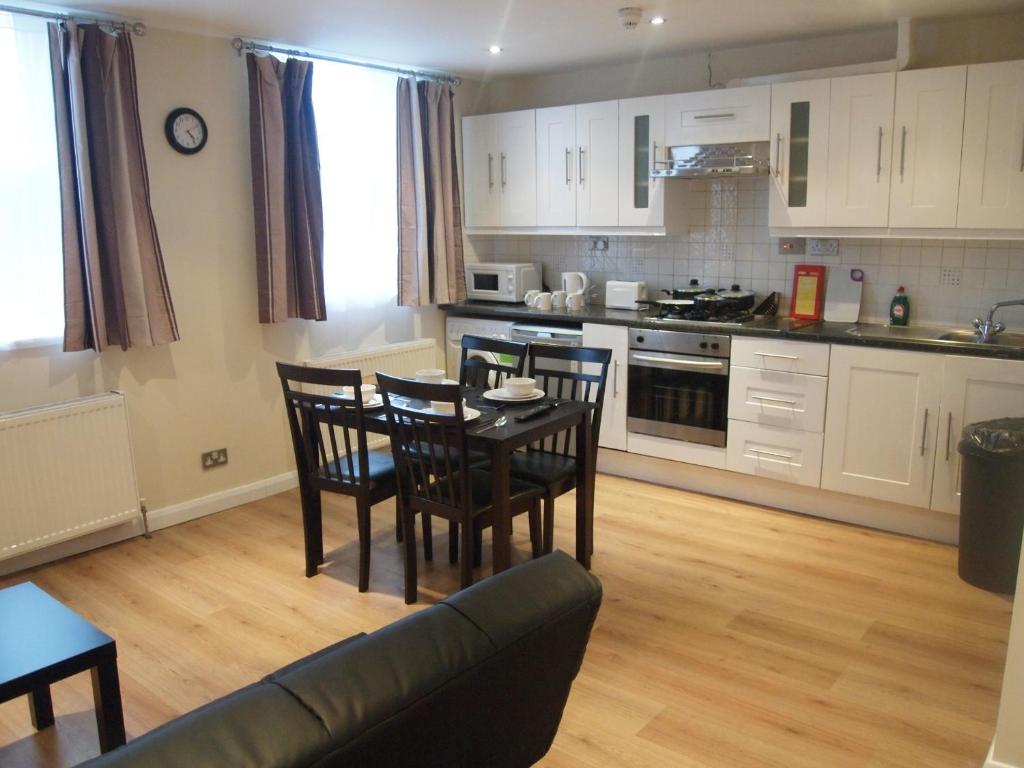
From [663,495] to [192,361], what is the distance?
2.59 m

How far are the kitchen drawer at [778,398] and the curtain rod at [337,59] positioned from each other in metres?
2.64

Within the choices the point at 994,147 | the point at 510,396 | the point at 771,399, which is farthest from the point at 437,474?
the point at 994,147

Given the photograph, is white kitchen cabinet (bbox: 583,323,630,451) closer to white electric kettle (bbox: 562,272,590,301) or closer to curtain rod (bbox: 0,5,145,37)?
white electric kettle (bbox: 562,272,590,301)

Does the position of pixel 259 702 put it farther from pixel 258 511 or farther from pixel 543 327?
pixel 543 327

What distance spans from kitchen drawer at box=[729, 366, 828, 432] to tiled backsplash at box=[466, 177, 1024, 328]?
0.65m

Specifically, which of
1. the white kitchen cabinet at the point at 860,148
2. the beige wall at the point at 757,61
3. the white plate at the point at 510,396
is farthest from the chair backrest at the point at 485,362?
the beige wall at the point at 757,61

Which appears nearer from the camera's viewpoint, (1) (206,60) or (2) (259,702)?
(2) (259,702)

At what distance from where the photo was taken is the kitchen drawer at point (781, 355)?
158 inches

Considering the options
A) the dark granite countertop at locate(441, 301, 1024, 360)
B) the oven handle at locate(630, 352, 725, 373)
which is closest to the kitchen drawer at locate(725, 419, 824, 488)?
the oven handle at locate(630, 352, 725, 373)

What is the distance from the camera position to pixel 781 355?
13.4 feet

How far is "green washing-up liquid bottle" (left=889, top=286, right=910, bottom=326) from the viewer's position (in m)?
4.22

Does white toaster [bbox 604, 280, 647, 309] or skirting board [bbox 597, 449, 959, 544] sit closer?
skirting board [bbox 597, 449, 959, 544]

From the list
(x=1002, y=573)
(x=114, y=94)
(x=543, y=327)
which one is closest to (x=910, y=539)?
(x=1002, y=573)

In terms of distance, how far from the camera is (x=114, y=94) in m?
3.61
